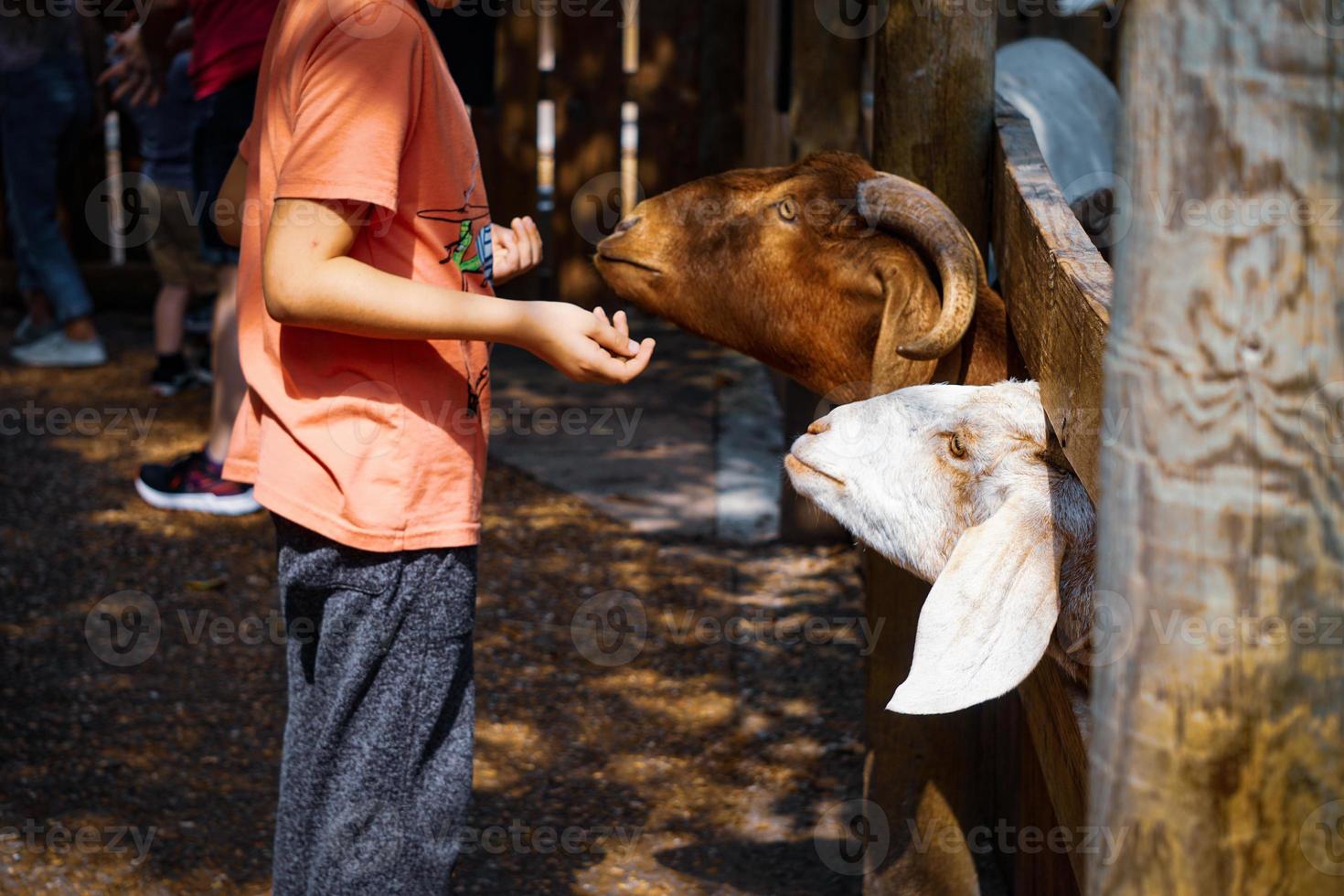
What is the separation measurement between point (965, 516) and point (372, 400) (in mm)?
868

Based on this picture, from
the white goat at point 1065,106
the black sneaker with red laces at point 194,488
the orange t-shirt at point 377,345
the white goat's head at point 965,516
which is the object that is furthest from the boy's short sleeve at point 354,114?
the black sneaker with red laces at point 194,488

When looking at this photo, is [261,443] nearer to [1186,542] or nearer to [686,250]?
[686,250]

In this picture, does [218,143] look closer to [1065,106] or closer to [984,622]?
[1065,106]

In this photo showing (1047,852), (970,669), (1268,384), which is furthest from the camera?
(1047,852)

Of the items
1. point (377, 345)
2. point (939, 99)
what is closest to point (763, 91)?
point (939, 99)

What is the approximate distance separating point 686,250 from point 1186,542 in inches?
86.8

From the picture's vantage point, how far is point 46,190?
727cm

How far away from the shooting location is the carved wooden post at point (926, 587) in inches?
116

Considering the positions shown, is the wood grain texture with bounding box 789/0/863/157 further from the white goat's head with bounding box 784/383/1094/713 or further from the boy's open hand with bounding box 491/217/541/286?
the white goat's head with bounding box 784/383/1094/713

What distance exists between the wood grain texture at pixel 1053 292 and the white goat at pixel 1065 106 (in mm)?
1206

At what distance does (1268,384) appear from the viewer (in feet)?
3.42

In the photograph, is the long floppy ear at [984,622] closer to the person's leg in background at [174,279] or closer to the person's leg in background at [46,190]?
the person's leg in background at [174,279]

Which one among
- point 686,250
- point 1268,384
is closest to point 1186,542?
point 1268,384

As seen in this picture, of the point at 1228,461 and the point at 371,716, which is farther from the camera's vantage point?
the point at 371,716
